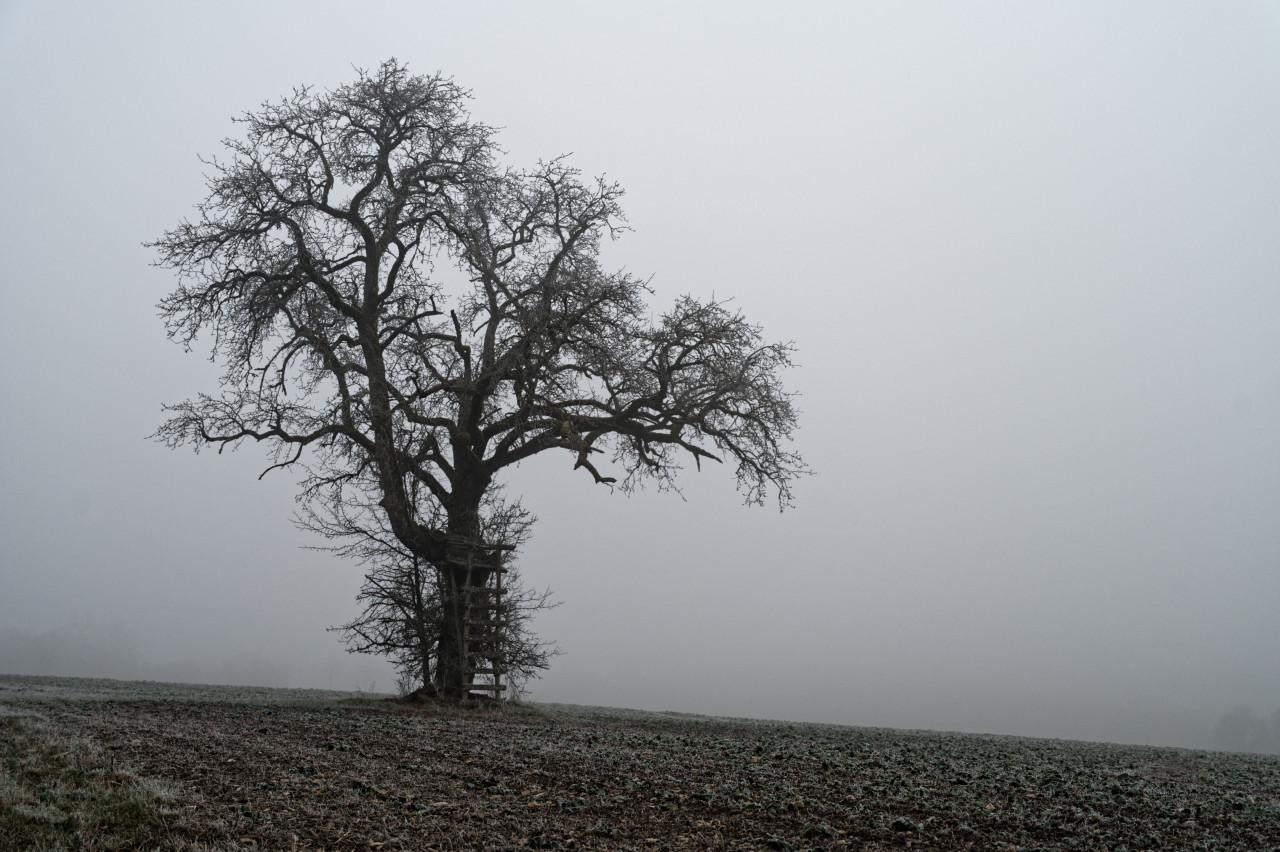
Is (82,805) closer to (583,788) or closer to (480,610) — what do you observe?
(583,788)

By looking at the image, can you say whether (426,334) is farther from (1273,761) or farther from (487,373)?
(1273,761)

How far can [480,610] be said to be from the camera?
58.8 feet

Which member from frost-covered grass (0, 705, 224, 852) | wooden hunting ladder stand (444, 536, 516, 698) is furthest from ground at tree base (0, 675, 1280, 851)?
wooden hunting ladder stand (444, 536, 516, 698)

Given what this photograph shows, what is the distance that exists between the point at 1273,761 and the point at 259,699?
1895cm

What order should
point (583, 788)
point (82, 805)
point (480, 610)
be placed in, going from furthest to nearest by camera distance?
point (480, 610) → point (583, 788) → point (82, 805)

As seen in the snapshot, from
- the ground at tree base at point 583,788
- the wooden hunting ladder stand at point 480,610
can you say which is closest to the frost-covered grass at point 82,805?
the ground at tree base at point 583,788

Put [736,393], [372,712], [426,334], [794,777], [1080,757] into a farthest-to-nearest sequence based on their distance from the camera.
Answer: [426,334] → [736,393] → [372,712] → [1080,757] → [794,777]

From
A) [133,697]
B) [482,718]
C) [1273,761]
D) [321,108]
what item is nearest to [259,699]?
[133,697]

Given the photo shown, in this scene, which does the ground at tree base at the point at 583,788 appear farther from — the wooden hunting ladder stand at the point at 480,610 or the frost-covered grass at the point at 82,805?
the wooden hunting ladder stand at the point at 480,610

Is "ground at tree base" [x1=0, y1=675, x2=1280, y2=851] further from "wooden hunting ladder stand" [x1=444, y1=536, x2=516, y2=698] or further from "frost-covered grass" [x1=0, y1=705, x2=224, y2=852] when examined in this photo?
"wooden hunting ladder stand" [x1=444, y1=536, x2=516, y2=698]

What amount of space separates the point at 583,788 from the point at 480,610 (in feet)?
32.5

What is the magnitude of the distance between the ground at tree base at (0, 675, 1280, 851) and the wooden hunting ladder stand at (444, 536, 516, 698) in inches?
148

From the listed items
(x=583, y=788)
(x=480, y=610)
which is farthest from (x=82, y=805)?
(x=480, y=610)

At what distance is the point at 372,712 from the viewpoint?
49.4ft
